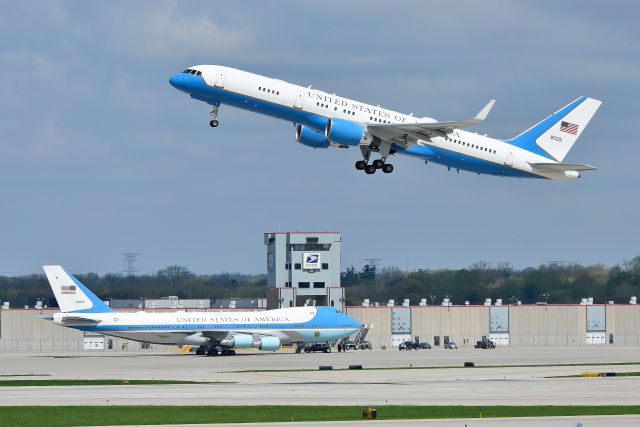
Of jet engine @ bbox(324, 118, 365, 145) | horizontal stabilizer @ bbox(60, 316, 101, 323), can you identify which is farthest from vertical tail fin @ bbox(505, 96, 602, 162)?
horizontal stabilizer @ bbox(60, 316, 101, 323)

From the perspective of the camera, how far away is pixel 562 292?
162000 mm

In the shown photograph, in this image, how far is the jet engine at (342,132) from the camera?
250 feet

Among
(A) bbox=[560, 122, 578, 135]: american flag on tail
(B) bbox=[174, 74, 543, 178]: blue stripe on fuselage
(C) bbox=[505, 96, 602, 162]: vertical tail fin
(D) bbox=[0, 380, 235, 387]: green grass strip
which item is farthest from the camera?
(A) bbox=[560, 122, 578, 135]: american flag on tail

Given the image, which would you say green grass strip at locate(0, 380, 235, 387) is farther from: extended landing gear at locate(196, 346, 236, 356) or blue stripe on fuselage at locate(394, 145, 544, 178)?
extended landing gear at locate(196, 346, 236, 356)

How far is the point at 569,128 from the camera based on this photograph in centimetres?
8881

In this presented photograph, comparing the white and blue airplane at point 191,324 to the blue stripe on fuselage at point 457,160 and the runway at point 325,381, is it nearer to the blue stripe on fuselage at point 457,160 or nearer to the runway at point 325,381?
the runway at point 325,381

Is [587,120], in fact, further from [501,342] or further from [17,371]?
[501,342]

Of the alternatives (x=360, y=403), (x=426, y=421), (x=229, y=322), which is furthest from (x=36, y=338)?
(x=426, y=421)

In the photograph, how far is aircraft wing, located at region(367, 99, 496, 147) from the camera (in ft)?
245

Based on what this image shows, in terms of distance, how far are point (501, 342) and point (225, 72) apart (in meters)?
85.3

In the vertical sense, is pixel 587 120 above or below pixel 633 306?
above

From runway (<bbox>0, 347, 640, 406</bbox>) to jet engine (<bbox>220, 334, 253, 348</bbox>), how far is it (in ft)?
3.98

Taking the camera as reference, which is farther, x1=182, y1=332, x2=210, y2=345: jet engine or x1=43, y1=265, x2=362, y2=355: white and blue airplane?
x1=182, y1=332, x2=210, y2=345: jet engine

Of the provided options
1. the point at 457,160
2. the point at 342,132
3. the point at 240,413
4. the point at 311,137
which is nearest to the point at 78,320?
the point at 311,137
